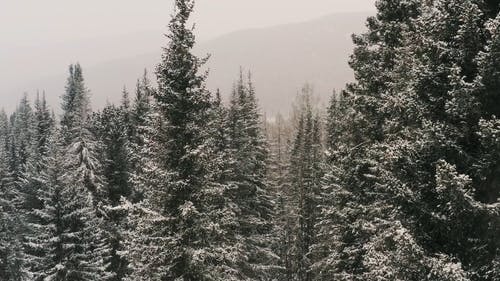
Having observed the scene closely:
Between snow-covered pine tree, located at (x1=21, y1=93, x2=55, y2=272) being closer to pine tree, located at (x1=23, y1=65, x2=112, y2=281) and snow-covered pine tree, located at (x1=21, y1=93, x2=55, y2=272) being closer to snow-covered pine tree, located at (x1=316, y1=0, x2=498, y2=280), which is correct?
pine tree, located at (x1=23, y1=65, x2=112, y2=281)

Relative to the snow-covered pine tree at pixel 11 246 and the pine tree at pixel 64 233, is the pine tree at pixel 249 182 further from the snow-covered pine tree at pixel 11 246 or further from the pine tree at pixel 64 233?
the snow-covered pine tree at pixel 11 246

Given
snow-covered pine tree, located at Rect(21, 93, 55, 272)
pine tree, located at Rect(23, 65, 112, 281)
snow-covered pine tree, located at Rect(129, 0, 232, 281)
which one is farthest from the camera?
snow-covered pine tree, located at Rect(21, 93, 55, 272)

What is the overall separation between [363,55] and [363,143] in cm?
328

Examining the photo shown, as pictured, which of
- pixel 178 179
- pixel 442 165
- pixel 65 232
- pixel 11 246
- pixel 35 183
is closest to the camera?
pixel 442 165

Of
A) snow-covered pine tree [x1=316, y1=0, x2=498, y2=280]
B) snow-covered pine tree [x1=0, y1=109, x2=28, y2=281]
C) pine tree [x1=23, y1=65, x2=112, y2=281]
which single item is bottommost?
snow-covered pine tree [x1=0, y1=109, x2=28, y2=281]

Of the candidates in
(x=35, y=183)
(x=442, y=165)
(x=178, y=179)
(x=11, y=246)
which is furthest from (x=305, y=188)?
(x=442, y=165)

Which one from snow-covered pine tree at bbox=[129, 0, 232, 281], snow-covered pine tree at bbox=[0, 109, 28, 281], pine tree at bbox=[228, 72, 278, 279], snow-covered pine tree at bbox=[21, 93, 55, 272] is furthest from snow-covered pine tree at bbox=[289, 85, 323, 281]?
snow-covered pine tree at bbox=[129, 0, 232, 281]

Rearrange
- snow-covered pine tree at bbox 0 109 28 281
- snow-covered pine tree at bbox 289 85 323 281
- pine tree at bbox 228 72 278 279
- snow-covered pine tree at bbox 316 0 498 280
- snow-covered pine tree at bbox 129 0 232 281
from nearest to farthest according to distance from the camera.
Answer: snow-covered pine tree at bbox 316 0 498 280, snow-covered pine tree at bbox 129 0 232 281, pine tree at bbox 228 72 278 279, snow-covered pine tree at bbox 0 109 28 281, snow-covered pine tree at bbox 289 85 323 281

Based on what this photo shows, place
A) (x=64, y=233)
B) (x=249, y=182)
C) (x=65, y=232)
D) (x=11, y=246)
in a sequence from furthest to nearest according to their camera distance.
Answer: (x=11, y=246) < (x=249, y=182) < (x=65, y=232) < (x=64, y=233)

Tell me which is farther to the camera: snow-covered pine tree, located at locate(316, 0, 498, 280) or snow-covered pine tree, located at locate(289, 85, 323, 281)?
snow-covered pine tree, located at locate(289, 85, 323, 281)

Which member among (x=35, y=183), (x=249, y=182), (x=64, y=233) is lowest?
(x=64, y=233)

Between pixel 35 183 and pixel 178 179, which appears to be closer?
pixel 178 179

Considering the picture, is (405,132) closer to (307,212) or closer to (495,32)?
(495,32)

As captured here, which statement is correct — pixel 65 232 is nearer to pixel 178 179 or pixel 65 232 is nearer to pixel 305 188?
pixel 178 179
